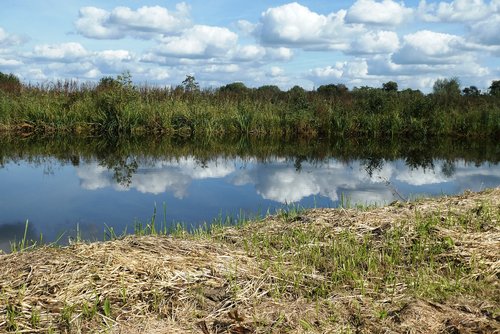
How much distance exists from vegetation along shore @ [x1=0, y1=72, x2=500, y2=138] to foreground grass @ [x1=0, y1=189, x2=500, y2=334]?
65.2 ft

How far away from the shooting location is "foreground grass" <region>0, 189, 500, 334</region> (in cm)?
385

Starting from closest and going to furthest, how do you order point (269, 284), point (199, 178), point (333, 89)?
point (269, 284) → point (199, 178) → point (333, 89)

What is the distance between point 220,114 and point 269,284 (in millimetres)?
22427

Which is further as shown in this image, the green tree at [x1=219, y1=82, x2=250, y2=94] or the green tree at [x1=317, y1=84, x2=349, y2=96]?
the green tree at [x1=317, y1=84, x2=349, y2=96]

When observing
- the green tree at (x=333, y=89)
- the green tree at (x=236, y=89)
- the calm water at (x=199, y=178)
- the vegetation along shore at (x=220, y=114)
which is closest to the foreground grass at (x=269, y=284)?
the calm water at (x=199, y=178)

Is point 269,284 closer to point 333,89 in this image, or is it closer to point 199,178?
point 199,178

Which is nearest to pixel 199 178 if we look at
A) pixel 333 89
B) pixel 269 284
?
pixel 269 284

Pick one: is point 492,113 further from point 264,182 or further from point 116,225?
point 116,225

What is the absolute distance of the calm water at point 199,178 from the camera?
10.3m

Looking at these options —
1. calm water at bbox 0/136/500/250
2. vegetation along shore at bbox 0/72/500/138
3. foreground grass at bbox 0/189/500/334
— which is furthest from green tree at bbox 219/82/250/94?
foreground grass at bbox 0/189/500/334

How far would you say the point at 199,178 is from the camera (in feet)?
49.2

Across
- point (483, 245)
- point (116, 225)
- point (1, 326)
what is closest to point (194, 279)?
point (1, 326)

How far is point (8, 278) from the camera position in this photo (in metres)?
4.23

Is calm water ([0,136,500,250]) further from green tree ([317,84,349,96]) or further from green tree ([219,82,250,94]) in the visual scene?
green tree ([317,84,349,96])
